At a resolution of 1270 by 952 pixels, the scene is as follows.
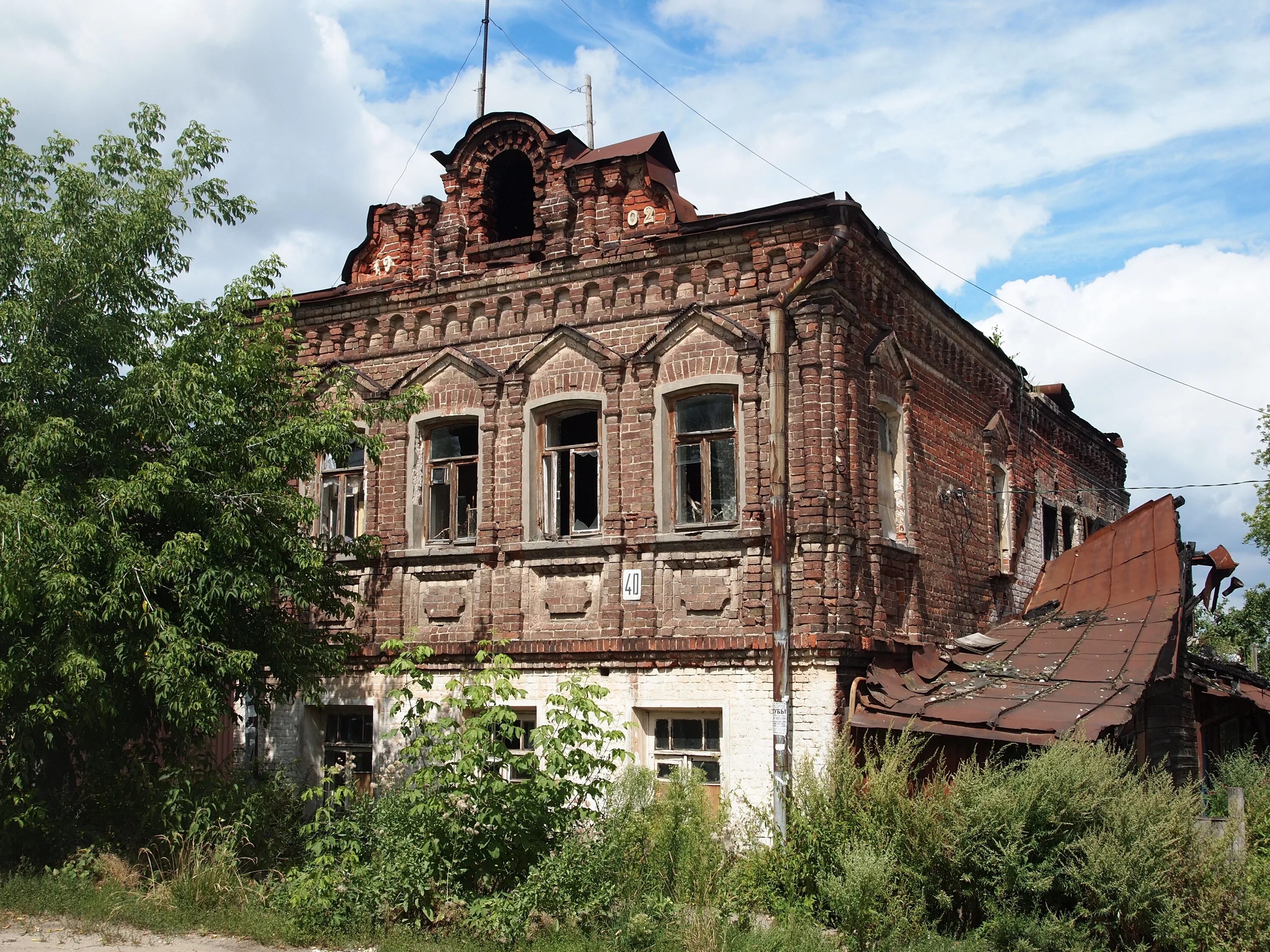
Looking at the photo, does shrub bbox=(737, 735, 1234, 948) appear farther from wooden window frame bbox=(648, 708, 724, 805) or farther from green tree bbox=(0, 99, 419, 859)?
green tree bbox=(0, 99, 419, 859)

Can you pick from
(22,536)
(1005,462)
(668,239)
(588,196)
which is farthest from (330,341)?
(1005,462)

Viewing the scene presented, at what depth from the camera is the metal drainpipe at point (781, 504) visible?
11367mm

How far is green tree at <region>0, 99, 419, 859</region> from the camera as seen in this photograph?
10.4 m

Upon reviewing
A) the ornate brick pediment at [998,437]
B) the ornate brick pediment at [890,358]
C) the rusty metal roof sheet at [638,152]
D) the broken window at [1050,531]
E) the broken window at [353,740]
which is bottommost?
the broken window at [353,740]

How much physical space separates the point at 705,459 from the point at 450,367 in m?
3.58

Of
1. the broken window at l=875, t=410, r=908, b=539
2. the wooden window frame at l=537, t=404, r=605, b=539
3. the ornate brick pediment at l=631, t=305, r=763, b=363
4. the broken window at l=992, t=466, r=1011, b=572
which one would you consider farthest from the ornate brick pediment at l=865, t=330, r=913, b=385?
the broken window at l=992, t=466, r=1011, b=572

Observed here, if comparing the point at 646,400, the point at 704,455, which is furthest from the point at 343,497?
the point at 704,455

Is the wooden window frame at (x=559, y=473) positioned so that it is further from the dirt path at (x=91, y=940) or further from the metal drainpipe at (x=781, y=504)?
the dirt path at (x=91, y=940)

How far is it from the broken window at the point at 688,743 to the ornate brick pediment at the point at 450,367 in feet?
14.6

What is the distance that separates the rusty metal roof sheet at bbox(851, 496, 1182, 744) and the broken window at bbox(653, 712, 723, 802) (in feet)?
5.36

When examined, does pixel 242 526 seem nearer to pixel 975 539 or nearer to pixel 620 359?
pixel 620 359

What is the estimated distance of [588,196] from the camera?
13711 millimetres

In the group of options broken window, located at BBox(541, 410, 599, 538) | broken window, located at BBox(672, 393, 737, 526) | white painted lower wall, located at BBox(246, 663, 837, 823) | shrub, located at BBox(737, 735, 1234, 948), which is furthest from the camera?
broken window, located at BBox(541, 410, 599, 538)

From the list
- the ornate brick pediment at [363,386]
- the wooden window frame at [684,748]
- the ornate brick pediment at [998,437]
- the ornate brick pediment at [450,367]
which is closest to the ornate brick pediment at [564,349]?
the ornate brick pediment at [450,367]
